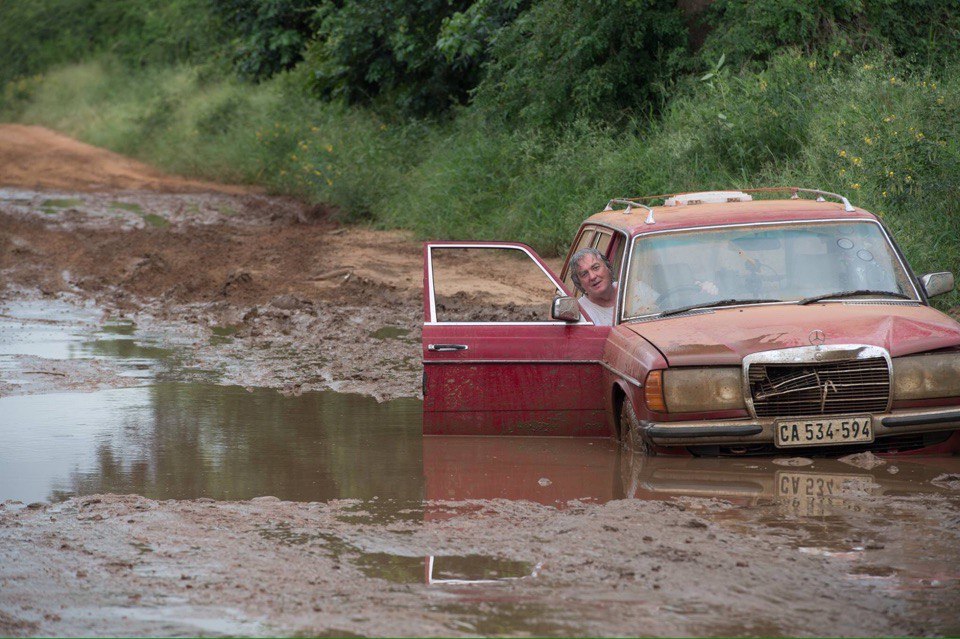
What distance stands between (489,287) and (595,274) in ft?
24.8

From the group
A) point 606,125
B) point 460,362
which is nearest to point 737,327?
point 460,362

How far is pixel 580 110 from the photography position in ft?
60.3

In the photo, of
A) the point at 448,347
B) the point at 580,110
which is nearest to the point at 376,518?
the point at 448,347

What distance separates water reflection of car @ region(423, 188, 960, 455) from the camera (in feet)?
21.5

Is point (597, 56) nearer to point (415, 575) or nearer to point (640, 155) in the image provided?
point (640, 155)

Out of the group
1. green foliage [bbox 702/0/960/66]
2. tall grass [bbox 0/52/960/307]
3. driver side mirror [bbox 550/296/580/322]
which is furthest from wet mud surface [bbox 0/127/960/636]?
green foliage [bbox 702/0/960/66]

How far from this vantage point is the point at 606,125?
18266 millimetres

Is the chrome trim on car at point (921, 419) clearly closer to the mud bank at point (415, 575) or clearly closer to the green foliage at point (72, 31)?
the mud bank at point (415, 575)

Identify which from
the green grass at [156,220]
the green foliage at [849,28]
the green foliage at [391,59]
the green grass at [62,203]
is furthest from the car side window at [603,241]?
the green grass at [62,203]

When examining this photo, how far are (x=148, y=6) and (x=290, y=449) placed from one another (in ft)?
153

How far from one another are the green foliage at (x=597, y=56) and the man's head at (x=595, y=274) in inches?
390

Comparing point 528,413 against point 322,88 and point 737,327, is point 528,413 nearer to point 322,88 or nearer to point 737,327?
point 737,327

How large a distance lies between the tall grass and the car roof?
11.9 ft

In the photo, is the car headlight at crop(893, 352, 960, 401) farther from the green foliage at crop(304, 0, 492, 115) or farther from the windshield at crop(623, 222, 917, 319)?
the green foliage at crop(304, 0, 492, 115)
